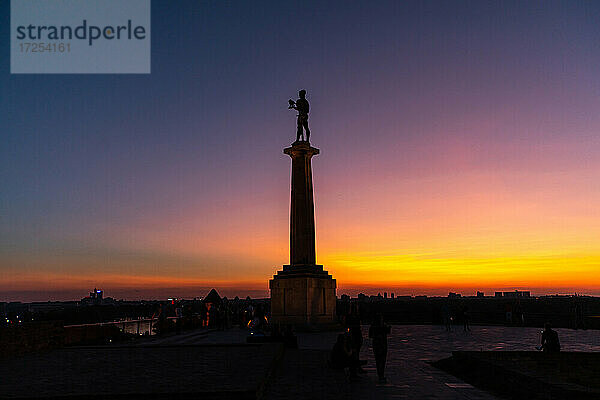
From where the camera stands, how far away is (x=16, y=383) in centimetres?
1097

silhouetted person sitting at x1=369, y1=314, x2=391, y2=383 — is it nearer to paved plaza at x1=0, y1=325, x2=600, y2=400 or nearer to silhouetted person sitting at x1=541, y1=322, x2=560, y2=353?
paved plaza at x1=0, y1=325, x2=600, y2=400

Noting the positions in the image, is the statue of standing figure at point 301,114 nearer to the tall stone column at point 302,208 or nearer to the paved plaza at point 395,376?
the tall stone column at point 302,208

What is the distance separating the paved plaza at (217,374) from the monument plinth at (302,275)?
1095cm

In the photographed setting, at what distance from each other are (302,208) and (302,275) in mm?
3987

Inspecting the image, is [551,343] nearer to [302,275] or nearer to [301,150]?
[302,275]

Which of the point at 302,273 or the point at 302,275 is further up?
the point at 302,273

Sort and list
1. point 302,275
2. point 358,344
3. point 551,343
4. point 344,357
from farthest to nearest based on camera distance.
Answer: point 302,275 < point 551,343 < point 358,344 < point 344,357

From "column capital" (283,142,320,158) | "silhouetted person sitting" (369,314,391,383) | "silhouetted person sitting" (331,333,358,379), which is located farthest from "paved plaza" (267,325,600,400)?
"column capital" (283,142,320,158)

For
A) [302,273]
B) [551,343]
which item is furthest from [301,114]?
[551,343]

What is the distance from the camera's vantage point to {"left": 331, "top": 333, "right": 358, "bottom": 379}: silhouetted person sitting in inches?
520

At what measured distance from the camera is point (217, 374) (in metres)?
11.7

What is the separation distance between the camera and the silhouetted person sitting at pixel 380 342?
13.2 meters

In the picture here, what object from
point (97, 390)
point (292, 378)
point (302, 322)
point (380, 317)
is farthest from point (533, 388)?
point (302, 322)

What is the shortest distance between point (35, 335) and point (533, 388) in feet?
52.4
